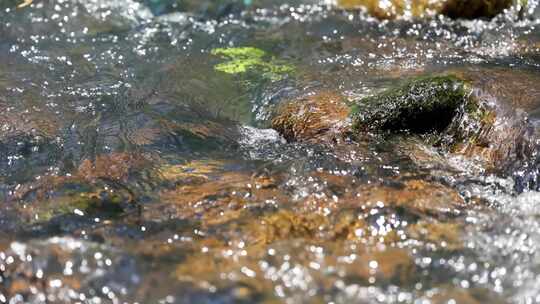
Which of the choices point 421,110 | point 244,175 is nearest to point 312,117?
point 421,110

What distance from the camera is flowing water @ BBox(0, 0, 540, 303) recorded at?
298cm

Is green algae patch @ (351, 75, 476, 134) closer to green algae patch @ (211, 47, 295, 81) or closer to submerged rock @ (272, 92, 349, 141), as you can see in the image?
submerged rock @ (272, 92, 349, 141)

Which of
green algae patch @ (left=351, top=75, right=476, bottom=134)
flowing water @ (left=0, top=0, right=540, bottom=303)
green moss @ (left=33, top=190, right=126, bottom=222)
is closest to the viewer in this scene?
flowing water @ (left=0, top=0, right=540, bottom=303)

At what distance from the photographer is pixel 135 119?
17.6ft

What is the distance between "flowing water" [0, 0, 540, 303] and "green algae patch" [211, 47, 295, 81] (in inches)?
1.1

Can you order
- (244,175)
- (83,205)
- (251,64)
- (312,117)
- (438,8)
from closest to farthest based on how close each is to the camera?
1. (83,205)
2. (244,175)
3. (312,117)
4. (251,64)
5. (438,8)

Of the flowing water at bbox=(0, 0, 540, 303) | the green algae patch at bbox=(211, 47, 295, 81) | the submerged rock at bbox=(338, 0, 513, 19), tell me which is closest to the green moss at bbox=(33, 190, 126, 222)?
the flowing water at bbox=(0, 0, 540, 303)

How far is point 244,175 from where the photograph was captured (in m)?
4.16

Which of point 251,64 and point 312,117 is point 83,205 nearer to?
Answer: point 312,117

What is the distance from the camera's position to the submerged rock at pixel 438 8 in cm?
777

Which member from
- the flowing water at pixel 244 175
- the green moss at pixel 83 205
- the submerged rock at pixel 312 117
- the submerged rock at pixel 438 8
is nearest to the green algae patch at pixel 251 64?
the flowing water at pixel 244 175

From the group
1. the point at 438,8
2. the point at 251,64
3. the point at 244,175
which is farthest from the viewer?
the point at 438,8

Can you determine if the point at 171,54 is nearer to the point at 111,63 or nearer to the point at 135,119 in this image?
the point at 111,63

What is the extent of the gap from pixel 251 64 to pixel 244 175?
2804 millimetres
